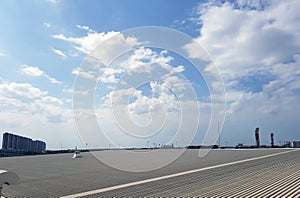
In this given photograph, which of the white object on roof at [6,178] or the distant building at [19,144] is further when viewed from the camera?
the distant building at [19,144]

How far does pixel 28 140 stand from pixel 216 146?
38.0 metres

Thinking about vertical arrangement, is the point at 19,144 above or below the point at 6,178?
above

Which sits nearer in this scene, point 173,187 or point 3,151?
point 173,187

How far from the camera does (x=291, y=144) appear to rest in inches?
2953

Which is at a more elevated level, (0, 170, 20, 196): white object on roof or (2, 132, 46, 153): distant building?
(2, 132, 46, 153): distant building

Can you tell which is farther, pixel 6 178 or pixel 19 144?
pixel 19 144

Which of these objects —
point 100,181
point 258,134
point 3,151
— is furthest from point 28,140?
point 100,181

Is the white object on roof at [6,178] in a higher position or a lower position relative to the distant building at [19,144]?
lower

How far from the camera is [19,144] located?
2373 inches

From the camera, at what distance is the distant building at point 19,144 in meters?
54.5

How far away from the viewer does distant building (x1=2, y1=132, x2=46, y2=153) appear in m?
54.5

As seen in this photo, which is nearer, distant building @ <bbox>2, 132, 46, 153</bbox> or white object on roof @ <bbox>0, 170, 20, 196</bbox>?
white object on roof @ <bbox>0, 170, 20, 196</bbox>

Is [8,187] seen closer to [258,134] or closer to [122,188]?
[122,188]

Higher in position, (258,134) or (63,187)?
(258,134)
